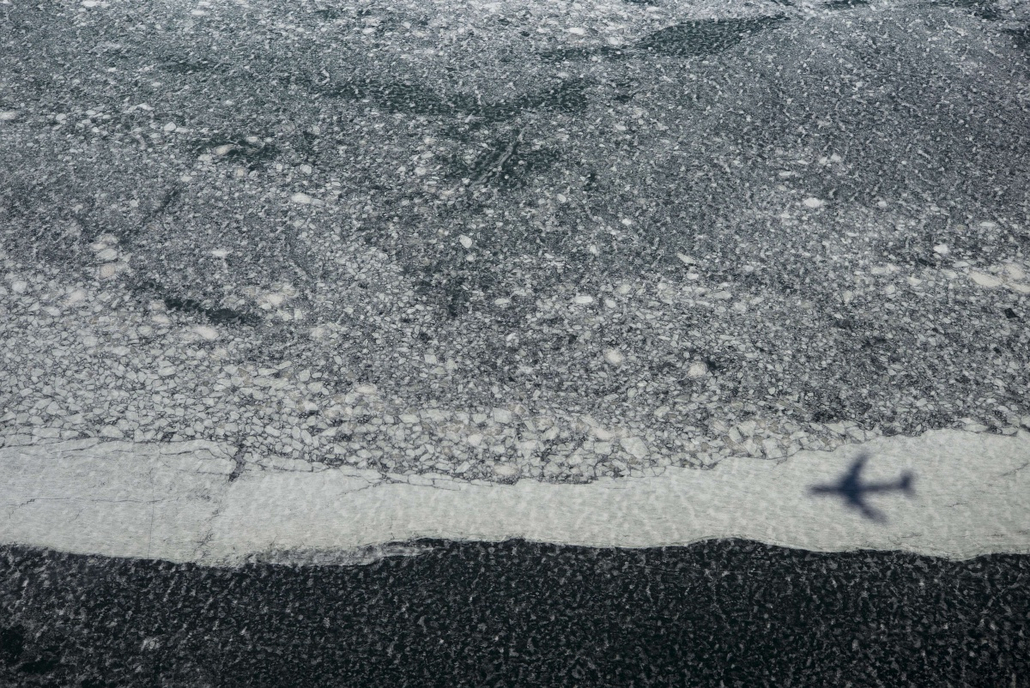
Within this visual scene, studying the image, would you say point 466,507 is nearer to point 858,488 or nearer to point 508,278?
point 508,278

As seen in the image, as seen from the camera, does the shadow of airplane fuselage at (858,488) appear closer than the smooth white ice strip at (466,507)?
No

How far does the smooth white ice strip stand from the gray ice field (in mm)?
11

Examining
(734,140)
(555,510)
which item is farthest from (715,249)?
(555,510)

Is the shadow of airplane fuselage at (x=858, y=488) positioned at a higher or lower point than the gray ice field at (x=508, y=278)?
lower

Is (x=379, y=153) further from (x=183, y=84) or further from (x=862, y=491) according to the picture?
(x=862, y=491)

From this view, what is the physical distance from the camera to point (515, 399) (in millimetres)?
2793

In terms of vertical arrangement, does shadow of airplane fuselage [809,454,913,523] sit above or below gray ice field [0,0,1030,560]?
below

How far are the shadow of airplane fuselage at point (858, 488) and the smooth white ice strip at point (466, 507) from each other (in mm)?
24

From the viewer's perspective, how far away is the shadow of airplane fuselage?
2535mm

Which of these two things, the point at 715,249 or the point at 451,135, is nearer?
the point at 715,249

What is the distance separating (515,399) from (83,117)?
2.61 m

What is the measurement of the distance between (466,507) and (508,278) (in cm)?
106

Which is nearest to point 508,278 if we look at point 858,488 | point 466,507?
point 466,507

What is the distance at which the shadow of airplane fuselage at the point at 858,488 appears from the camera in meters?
2.54
